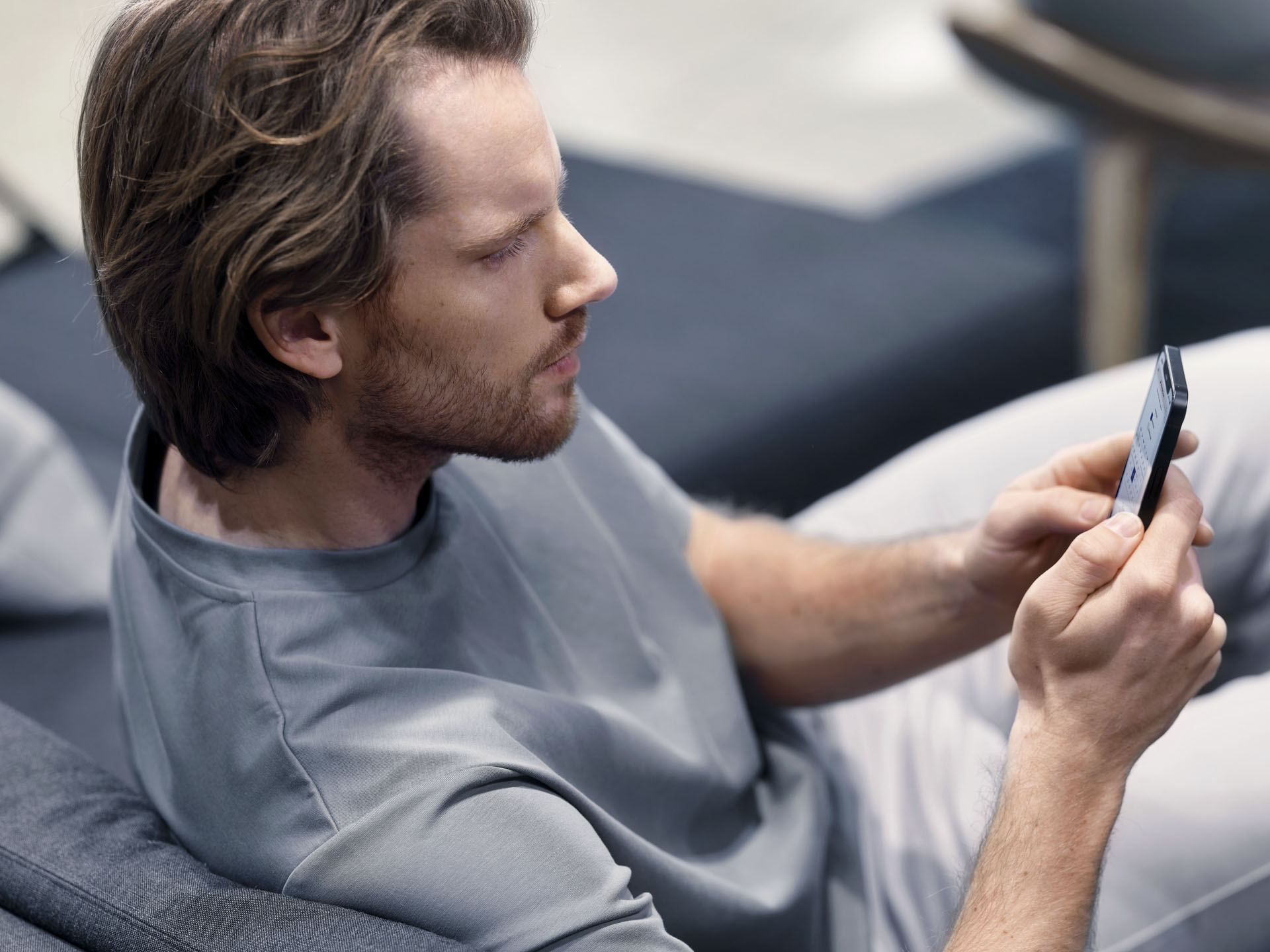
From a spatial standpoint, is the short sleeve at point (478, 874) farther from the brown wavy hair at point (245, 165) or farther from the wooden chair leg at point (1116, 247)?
the wooden chair leg at point (1116, 247)

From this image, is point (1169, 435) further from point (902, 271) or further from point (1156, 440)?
point (902, 271)

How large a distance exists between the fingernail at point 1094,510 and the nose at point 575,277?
0.35m

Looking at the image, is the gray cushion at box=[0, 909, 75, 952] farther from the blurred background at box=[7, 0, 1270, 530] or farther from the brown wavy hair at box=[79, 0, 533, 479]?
the blurred background at box=[7, 0, 1270, 530]

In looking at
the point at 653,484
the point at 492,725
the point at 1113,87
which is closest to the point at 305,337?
the point at 492,725

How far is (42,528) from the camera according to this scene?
1361mm

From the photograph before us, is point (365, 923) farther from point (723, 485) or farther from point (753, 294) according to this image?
point (753, 294)

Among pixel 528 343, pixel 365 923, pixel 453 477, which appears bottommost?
pixel 365 923

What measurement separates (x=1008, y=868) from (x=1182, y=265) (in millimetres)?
1839

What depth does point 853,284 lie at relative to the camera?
185cm

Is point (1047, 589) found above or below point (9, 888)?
above

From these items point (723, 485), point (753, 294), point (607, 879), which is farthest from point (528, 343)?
point (753, 294)

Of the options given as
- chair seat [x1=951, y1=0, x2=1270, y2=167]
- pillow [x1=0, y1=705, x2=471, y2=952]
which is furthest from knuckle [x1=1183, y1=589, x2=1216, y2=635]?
chair seat [x1=951, y1=0, x2=1270, y2=167]

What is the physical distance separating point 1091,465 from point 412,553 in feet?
1.52

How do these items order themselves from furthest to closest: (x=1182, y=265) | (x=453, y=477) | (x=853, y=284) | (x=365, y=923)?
(x=1182, y=265), (x=853, y=284), (x=453, y=477), (x=365, y=923)
